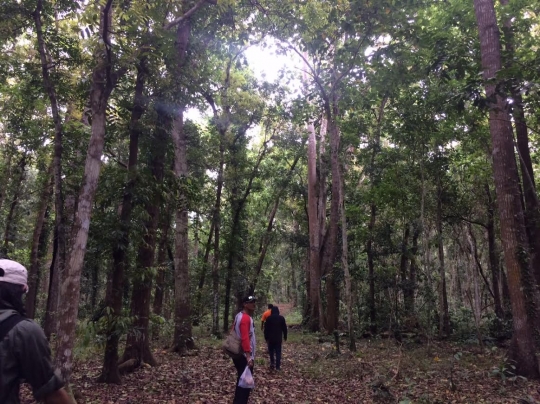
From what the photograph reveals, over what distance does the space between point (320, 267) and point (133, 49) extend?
644 inches

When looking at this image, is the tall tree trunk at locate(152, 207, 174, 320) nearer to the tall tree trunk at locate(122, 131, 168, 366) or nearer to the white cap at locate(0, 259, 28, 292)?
the tall tree trunk at locate(122, 131, 168, 366)

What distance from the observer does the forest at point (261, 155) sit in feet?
23.9

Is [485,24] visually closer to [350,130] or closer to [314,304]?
[350,130]

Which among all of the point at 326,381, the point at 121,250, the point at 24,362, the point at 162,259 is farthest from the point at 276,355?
the point at 24,362

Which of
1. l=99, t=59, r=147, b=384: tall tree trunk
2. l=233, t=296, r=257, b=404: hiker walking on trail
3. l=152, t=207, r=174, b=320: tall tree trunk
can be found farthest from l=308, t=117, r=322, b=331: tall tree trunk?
l=233, t=296, r=257, b=404: hiker walking on trail

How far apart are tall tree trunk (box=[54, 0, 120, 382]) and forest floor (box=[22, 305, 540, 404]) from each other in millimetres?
1624

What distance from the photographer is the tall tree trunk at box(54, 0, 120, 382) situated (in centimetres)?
584

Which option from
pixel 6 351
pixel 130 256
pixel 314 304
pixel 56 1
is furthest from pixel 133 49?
pixel 314 304

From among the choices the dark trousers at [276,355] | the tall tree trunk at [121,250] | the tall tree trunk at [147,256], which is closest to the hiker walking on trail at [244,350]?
the tall tree trunk at [121,250]

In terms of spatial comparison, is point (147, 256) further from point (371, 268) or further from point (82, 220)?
point (371, 268)

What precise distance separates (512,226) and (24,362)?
30.0 feet

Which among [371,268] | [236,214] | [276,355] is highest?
[236,214]

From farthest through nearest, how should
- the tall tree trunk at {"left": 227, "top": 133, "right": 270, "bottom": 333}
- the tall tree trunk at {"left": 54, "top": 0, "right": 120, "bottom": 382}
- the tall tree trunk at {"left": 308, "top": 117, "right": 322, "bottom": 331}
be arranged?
the tall tree trunk at {"left": 308, "top": 117, "right": 322, "bottom": 331}
the tall tree trunk at {"left": 227, "top": 133, "right": 270, "bottom": 333}
the tall tree trunk at {"left": 54, "top": 0, "right": 120, "bottom": 382}

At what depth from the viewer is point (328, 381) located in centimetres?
942
